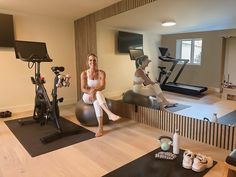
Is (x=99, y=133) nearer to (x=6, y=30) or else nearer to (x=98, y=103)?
(x=98, y=103)

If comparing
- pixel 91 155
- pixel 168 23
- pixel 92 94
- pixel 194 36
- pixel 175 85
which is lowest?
pixel 91 155

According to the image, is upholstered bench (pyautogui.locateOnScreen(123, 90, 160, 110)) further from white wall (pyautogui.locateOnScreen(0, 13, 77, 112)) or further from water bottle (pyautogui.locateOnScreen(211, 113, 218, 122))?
white wall (pyautogui.locateOnScreen(0, 13, 77, 112))

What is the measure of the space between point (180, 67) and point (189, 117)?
746 millimetres

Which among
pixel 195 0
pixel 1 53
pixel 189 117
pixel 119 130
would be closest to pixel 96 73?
pixel 119 130

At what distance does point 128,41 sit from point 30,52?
5.58ft

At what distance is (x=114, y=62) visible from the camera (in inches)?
151

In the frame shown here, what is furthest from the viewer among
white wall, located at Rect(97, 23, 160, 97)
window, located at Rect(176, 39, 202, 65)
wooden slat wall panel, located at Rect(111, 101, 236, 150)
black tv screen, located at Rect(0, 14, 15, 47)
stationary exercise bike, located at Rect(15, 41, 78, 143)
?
black tv screen, located at Rect(0, 14, 15, 47)

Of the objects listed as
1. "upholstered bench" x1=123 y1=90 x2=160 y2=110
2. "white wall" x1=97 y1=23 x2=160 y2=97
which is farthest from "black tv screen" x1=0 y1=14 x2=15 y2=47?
"upholstered bench" x1=123 y1=90 x2=160 y2=110

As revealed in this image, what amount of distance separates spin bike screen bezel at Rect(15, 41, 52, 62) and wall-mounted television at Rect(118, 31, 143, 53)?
129 centimetres

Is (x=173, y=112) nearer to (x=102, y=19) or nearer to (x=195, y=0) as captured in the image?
(x=195, y=0)

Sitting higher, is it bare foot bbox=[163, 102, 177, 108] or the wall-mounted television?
the wall-mounted television

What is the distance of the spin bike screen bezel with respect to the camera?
3.29 meters

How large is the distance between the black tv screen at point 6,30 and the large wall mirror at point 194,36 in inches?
74.1

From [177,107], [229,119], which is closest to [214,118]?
[229,119]
